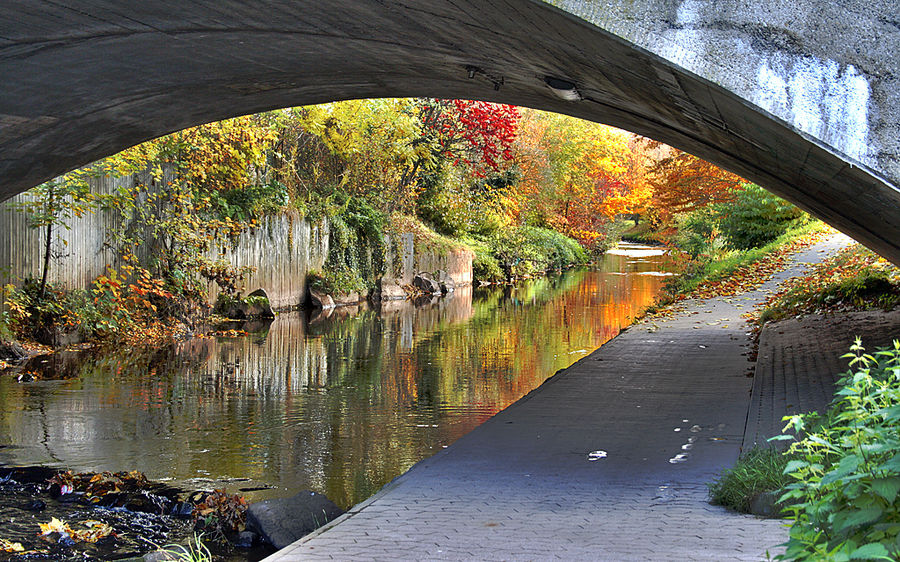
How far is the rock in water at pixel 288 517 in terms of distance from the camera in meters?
5.77

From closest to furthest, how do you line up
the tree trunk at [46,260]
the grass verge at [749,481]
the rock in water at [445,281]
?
the grass verge at [749,481], the tree trunk at [46,260], the rock in water at [445,281]

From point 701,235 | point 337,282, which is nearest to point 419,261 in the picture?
point 337,282

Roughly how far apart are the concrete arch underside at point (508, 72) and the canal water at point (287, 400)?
8.79ft

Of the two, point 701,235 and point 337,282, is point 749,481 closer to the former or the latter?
point 337,282

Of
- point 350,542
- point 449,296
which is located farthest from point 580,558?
point 449,296

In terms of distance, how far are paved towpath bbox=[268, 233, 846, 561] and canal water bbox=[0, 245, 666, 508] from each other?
3.43 feet

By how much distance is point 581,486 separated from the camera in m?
5.99

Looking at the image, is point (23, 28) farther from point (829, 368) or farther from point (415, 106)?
point (415, 106)

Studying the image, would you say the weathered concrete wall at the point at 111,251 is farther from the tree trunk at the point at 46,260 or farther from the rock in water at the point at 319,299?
the rock in water at the point at 319,299

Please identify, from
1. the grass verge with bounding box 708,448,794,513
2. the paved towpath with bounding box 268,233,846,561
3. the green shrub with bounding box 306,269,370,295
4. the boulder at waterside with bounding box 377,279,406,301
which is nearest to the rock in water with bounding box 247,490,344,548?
the paved towpath with bounding box 268,233,846,561

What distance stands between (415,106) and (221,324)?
41.0 feet

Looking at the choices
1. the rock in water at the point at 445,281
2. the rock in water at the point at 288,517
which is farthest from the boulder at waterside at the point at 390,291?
the rock in water at the point at 288,517

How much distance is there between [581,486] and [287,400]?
5.61 m

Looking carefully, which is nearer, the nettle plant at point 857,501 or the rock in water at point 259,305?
the nettle plant at point 857,501
